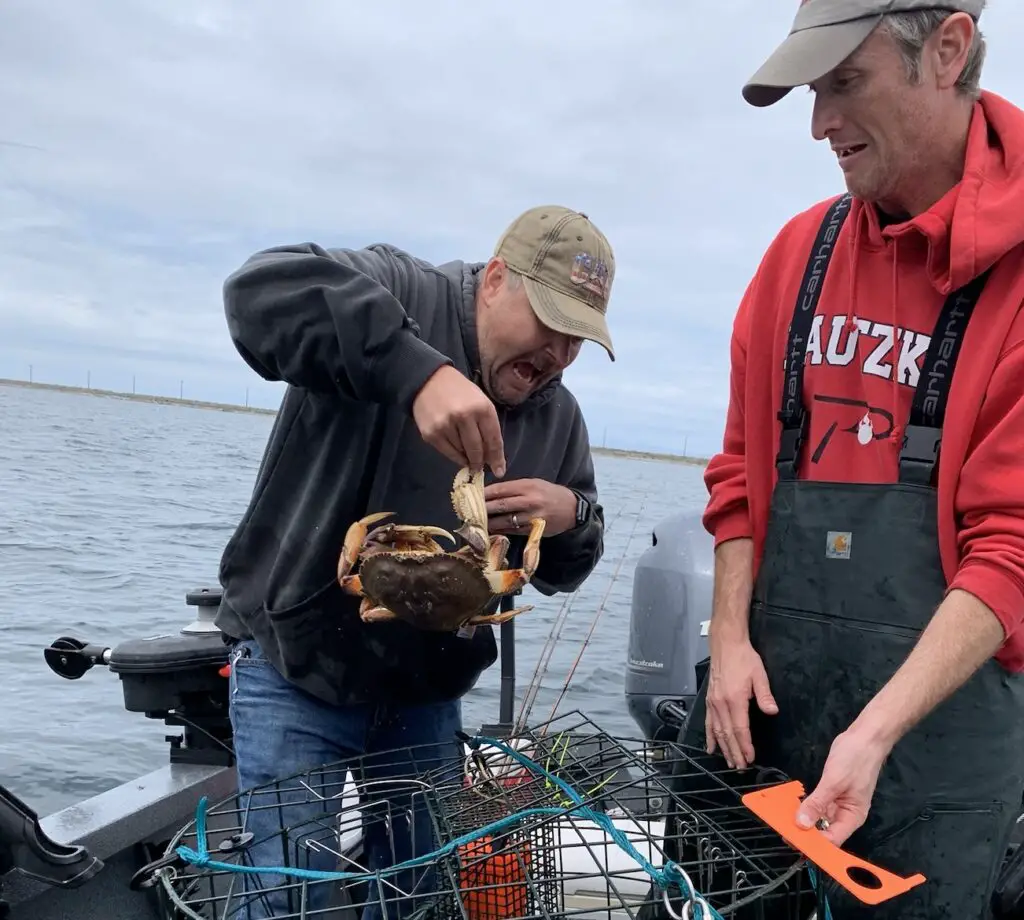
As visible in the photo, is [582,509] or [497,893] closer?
[497,893]

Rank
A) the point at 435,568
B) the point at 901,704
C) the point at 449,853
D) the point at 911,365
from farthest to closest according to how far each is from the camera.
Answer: the point at 435,568
the point at 911,365
the point at 901,704
the point at 449,853

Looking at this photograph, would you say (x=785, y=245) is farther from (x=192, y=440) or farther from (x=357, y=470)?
(x=192, y=440)

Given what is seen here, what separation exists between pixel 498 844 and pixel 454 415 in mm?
888

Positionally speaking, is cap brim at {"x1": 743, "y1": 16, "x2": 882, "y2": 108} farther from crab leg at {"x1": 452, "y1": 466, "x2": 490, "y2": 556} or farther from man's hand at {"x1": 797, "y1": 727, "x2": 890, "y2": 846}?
man's hand at {"x1": 797, "y1": 727, "x2": 890, "y2": 846}

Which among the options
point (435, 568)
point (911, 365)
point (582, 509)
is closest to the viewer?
point (911, 365)

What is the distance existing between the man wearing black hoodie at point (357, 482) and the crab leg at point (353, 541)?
5 centimetres

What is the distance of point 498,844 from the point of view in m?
1.95

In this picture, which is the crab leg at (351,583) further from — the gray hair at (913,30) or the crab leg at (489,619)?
the gray hair at (913,30)

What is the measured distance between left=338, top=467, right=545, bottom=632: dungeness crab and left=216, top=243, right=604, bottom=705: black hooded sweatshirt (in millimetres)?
63

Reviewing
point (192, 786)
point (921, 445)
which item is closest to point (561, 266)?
point (921, 445)

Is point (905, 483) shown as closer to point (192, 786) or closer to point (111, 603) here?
point (192, 786)

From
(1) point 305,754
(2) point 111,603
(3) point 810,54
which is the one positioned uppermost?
(3) point 810,54

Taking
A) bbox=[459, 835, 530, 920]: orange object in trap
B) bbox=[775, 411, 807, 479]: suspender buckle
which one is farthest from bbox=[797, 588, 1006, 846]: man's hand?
bbox=[459, 835, 530, 920]: orange object in trap

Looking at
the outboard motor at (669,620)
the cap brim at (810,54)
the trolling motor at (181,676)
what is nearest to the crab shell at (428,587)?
the trolling motor at (181,676)
